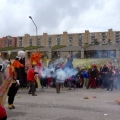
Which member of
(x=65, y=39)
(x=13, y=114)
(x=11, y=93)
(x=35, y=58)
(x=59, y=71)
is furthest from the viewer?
(x=65, y=39)

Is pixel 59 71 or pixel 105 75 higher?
pixel 59 71

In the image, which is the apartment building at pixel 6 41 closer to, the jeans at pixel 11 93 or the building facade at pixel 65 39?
the building facade at pixel 65 39

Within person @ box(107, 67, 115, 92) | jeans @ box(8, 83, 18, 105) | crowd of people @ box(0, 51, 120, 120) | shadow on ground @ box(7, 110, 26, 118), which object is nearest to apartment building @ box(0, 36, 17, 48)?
crowd of people @ box(0, 51, 120, 120)

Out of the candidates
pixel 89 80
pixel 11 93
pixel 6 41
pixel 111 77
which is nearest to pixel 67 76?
pixel 89 80

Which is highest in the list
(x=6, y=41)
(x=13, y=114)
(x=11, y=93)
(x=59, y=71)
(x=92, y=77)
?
(x=6, y=41)

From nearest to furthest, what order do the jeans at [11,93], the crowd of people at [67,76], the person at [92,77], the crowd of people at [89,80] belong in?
the jeans at [11,93]
the crowd of people at [67,76]
the crowd of people at [89,80]
the person at [92,77]

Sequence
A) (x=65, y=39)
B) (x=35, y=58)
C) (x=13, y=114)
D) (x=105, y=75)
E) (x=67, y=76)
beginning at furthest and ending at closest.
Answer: (x=65, y=39), (x=105, y=75), (x=67, y=76), (x=35, y=58), (x=13, y=114)

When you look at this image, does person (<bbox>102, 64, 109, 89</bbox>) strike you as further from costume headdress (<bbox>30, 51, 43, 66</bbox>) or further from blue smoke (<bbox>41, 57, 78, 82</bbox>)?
costume headdress (<bbox>30, 51, 43, 66</bbox>)

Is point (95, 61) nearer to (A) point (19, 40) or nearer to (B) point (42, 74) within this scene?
(B) point (42, 74)

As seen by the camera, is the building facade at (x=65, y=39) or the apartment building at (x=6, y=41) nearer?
the building facade at (x=65, y=39)

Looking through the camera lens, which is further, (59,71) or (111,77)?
(111,77)

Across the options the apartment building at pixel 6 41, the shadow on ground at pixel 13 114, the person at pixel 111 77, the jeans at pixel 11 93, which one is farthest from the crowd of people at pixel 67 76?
the apartment building at pixel 6 41

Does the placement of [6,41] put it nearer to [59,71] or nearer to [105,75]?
[105,75]

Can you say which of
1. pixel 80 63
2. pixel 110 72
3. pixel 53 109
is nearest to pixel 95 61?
pixel 80 63
